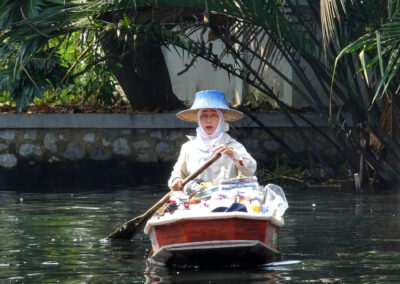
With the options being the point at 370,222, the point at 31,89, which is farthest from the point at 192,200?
the point at 31,89

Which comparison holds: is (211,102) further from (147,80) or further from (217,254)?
(147,80)

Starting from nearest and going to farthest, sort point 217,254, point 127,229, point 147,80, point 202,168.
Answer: point 217,254, point 202,168, point 127,229, point 147,80

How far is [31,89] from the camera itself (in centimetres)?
1345

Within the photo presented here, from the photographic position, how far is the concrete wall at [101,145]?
53.0 ft

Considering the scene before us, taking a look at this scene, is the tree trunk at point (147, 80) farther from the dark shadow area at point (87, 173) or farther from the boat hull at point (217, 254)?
the boat hull at point (217, 254)

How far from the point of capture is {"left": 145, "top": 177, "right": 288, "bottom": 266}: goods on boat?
7.86 m

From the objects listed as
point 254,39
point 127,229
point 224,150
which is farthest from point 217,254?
point 254,39

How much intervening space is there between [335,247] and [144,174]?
281 inches

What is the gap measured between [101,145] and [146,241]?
608 cm

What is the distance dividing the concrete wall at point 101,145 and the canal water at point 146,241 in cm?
133

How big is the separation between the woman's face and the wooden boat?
111cm

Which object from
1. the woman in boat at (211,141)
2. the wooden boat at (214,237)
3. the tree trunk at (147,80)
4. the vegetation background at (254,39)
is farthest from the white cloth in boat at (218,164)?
the tree trunk at (147,80)

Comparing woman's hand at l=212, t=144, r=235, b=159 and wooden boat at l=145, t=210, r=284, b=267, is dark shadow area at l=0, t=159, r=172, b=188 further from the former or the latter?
wooden boat at l=145, t=210, r=284, b=267

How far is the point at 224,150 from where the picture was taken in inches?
336
